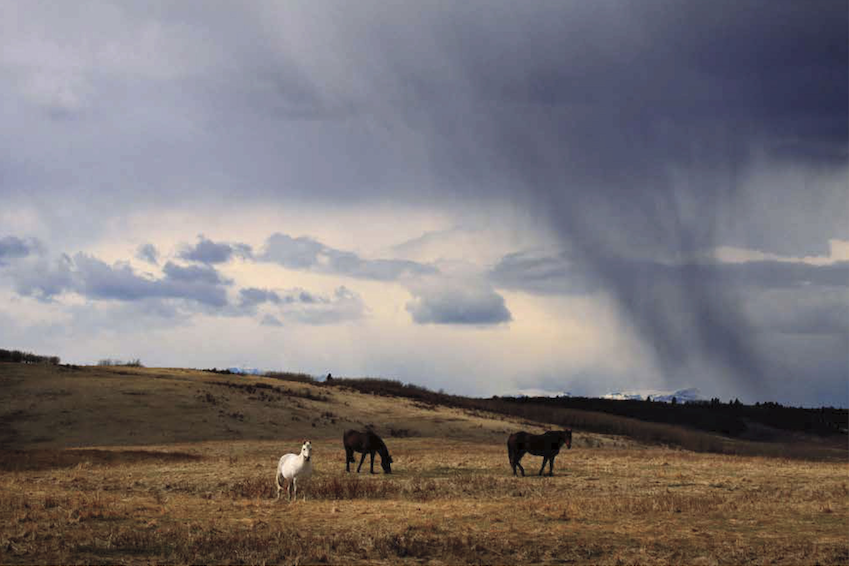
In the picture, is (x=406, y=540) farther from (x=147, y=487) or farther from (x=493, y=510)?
(x=147, y=487)

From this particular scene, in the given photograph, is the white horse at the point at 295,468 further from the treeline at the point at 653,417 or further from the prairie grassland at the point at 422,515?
the treeline at the point at 653,417

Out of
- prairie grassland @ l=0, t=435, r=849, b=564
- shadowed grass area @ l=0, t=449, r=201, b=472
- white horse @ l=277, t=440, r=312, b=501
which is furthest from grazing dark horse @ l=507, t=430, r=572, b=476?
shadowed grass area @ l=0, t=449, r=201, b=472

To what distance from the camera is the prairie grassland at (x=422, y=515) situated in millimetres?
16703

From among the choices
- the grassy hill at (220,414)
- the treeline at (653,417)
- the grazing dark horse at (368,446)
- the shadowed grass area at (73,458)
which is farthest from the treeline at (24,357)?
the grazing dark horse at (368,446)

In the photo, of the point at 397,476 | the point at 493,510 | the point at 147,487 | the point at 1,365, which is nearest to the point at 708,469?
the point at 397,476

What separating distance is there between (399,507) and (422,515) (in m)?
1.79

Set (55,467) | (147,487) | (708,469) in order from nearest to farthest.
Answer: (147,487)
(55,467)
(708,469)

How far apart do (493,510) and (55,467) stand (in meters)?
21.4

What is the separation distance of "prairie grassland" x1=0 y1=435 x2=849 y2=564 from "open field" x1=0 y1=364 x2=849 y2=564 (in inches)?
2.8

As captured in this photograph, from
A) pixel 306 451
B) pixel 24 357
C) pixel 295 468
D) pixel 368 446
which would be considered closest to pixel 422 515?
pixel 306 451

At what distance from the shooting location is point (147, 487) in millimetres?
28859

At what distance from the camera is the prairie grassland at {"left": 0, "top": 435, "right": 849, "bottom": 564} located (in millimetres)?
16703

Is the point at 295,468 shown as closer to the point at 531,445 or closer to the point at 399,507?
the point at 399,507

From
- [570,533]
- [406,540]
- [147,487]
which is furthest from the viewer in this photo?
[147,487]
